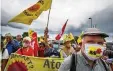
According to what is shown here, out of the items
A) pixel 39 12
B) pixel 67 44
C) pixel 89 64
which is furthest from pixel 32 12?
pixel 89 64

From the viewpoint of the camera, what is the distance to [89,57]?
13.1 ft

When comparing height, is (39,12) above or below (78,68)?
above

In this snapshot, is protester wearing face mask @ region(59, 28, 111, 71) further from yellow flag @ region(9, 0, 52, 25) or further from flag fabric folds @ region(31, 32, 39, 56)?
yellow flag @ region(9, 0, 52, 25)

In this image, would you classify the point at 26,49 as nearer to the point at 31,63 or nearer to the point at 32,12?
the point at 31,63

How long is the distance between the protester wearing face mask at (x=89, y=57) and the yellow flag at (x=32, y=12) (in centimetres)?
623

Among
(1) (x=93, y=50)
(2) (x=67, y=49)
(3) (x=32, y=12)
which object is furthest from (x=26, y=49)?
(1) (x=93, y=50)

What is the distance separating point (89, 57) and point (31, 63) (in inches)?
168

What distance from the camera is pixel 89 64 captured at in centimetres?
399

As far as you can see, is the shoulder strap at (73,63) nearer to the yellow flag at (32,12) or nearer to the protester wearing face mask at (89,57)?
the protester wearing face mask at (89,57)

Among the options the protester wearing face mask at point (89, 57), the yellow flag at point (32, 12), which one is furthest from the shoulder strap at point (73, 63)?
the yellow flag at point (32, 12)

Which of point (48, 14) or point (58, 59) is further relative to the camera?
point (48, 14)

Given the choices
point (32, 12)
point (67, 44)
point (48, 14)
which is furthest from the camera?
point (48, 14)

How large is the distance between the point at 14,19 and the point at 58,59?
2.65 meters

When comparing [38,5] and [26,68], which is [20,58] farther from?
[38,5]
